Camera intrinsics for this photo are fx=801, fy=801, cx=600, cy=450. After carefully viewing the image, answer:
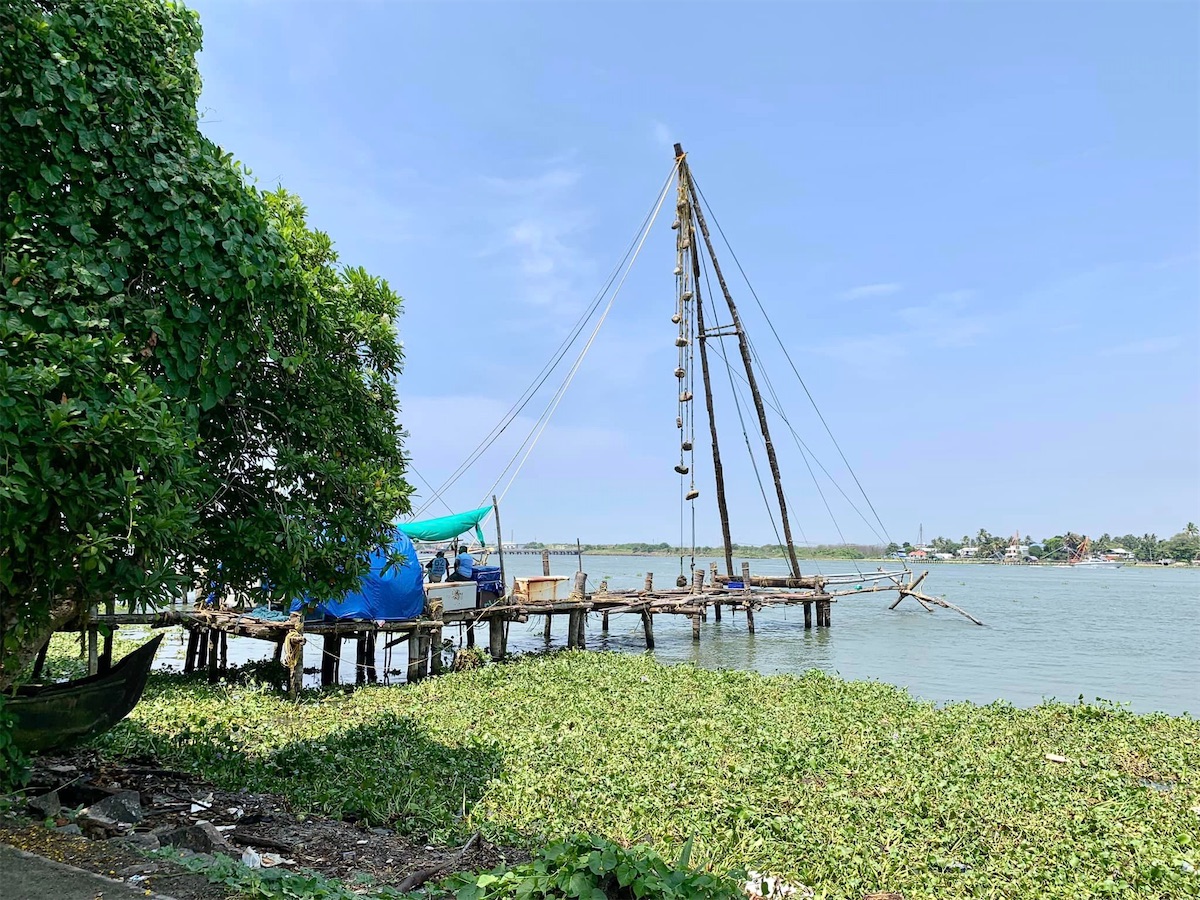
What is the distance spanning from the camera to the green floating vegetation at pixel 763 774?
7199 millimetres

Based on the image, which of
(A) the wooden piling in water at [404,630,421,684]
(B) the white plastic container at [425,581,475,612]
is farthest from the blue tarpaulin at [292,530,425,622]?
(B) the white plastic container at [425,581,475,612]

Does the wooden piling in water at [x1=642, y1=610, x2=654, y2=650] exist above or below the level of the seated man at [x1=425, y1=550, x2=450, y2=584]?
below

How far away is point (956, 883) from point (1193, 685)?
20.3 metres

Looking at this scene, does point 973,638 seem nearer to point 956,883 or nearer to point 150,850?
point 956,883

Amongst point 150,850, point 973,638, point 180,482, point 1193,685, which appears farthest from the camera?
point 973,638

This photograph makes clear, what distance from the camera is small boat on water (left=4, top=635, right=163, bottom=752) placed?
808cm

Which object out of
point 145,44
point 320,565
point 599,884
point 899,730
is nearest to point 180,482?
point 320,565

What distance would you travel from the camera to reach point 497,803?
27.7ft

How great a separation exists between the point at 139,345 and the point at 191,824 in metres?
4.39

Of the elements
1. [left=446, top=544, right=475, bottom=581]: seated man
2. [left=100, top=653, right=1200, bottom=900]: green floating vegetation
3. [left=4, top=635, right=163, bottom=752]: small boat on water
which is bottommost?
[left=100, top=653, right=1200, bottom=900]: green floating vegetation

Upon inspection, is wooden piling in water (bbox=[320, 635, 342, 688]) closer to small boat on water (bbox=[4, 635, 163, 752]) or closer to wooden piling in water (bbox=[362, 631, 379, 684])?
wooden piling in water (bbox=[362, 631, 379, 684])

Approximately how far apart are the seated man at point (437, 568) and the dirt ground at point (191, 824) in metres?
13.2

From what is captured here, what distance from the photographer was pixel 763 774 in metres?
9.41

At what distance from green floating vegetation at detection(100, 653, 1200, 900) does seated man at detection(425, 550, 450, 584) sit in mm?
7548
